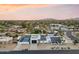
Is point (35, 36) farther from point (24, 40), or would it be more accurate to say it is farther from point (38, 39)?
point (24, 40)

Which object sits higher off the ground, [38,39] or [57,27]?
[57,27]

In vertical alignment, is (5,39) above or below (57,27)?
below

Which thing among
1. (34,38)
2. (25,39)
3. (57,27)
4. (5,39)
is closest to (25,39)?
(25,39)

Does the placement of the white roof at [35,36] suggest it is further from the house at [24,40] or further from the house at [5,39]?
the house at [5,39]

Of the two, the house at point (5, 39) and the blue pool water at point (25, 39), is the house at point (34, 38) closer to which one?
the blue pool water at point (25, 39)

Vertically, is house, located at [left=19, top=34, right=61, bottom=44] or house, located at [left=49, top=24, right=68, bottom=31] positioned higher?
house, located at [left=49, top=24, right=68, bottom=31]

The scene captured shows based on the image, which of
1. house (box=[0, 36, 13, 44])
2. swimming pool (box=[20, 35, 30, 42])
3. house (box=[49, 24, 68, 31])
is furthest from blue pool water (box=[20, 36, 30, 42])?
house (box=[49, 24, 68, 31])

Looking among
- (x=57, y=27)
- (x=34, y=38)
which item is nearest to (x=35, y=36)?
(x=34, y=38)

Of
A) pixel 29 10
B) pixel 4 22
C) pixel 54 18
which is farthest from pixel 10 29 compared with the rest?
pixel 54 18

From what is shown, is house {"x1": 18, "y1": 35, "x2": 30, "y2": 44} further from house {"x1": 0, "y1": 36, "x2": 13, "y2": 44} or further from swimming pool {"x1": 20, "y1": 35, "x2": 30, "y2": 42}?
house {"x1": 0, "y1": 36, "x2": 13, "y2": 44}


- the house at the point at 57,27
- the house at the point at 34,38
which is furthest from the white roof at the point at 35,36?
the house at the point at 57,27

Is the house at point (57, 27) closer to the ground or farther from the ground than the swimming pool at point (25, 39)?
farther from the ground

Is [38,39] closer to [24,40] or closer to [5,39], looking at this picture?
[24,40]
